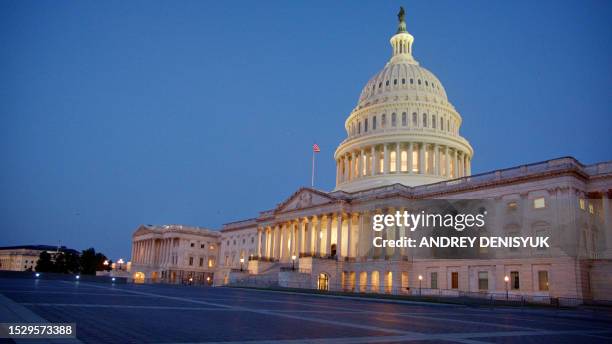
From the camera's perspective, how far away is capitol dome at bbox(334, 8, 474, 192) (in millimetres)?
92312

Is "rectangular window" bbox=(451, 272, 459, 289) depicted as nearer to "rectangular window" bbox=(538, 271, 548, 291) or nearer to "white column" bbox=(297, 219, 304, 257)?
"rectangular window" bbox=(538, 271, 548, 291)

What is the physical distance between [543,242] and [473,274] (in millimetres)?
10033

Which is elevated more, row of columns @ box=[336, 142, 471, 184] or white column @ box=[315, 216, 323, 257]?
row of columns @ box=[336, 142, 471, 184]

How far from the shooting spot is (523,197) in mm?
59844

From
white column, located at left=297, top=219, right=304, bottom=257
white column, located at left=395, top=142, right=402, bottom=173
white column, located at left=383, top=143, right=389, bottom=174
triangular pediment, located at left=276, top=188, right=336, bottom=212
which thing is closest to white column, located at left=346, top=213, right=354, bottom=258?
triangular pediment, located at left=276, top=188, right=336, bottom=212

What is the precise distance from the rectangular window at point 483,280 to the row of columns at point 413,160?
101ft

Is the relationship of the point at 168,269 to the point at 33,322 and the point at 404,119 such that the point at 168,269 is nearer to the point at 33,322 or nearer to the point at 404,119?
the point at 404,119

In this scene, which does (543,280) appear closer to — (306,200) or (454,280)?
(454,280)

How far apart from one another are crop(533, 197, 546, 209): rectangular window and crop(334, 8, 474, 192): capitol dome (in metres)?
29.6

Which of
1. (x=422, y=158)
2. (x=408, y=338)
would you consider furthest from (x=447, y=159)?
(x=408, y=338)

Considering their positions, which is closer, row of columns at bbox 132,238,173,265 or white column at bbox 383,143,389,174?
white column at bbox 383,143,389,174

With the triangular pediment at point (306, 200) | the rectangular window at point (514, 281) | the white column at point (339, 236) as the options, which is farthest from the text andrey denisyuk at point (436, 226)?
the triangular pediment at point (306, 200)

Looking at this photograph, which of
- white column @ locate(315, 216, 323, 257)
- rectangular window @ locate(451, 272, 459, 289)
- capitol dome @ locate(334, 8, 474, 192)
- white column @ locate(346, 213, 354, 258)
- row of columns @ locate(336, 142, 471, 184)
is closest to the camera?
rectangular window @ locate(451, 272, 459, 289)

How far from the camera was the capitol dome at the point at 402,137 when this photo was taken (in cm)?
9231
